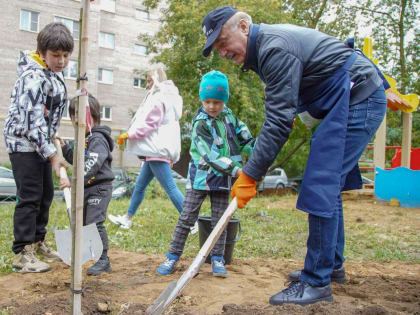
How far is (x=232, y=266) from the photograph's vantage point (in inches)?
131

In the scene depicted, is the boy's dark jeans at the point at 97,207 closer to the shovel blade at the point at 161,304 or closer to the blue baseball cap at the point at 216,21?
the shovel blade at the point at 161,304

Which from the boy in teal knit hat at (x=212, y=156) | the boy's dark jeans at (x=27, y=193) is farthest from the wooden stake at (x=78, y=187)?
the boy's dark jeans at (x=27, y=193)

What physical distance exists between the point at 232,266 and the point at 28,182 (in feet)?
5.78

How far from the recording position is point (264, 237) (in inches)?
185

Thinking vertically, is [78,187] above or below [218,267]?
above

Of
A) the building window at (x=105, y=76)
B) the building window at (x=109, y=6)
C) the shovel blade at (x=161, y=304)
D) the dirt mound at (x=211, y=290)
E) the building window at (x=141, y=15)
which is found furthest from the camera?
the building window at (x=141, y=15)

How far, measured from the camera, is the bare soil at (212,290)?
2.18m

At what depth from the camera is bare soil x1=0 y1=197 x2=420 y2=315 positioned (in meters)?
2.18

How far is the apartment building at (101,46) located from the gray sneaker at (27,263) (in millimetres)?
21160

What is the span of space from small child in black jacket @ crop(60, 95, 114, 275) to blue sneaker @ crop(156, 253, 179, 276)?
1.33 feet

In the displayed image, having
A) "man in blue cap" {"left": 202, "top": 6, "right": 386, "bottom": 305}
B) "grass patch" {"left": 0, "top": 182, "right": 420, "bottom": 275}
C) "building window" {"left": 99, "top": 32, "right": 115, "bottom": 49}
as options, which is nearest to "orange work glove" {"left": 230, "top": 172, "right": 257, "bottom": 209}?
"man in blue cap" {"left": 202, "top": 6, "right": 386, "bottom": 305}

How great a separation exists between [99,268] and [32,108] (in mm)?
1293

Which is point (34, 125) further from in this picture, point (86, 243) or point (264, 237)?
point (264, 237)

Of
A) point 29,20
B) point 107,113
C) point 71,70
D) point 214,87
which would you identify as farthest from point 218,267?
point 107,113
